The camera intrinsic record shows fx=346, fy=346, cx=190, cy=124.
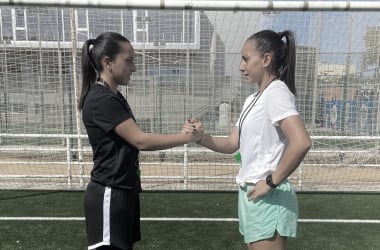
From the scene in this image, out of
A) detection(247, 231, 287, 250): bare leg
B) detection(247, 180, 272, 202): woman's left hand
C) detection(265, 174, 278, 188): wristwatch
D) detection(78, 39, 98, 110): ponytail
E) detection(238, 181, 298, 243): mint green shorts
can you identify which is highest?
detection(78, 39, 98, 110): ponytail

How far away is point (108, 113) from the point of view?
179 cm

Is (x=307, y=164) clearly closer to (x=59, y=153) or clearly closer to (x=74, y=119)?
(x=74, y=119)

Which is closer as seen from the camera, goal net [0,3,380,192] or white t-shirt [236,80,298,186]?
white t-shirt [236,80,298,186]

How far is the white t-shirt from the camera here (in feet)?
5.63

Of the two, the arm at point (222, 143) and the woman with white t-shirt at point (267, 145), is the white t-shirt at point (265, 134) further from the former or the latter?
the arm at point (222, 143)

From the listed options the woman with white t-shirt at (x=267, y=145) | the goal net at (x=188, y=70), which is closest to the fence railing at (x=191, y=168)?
the goal net at (x=188, y=70)

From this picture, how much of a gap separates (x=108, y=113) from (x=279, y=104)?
0.87 m

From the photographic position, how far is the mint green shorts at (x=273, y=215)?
1792mm

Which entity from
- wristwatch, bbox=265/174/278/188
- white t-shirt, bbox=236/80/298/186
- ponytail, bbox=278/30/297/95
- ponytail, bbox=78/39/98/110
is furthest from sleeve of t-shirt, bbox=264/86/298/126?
ponytail, bbox=78/39/98/110

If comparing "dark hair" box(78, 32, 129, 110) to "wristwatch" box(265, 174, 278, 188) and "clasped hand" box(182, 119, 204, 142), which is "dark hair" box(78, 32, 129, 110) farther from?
"wristwatch" box(265, 174, 278, 188)

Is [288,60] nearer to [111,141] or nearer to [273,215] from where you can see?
[273,215]

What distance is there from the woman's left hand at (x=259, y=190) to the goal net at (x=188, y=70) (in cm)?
218

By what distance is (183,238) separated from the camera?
167 inches

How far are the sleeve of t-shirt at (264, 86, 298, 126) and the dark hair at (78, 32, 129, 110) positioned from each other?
852 millimetres
